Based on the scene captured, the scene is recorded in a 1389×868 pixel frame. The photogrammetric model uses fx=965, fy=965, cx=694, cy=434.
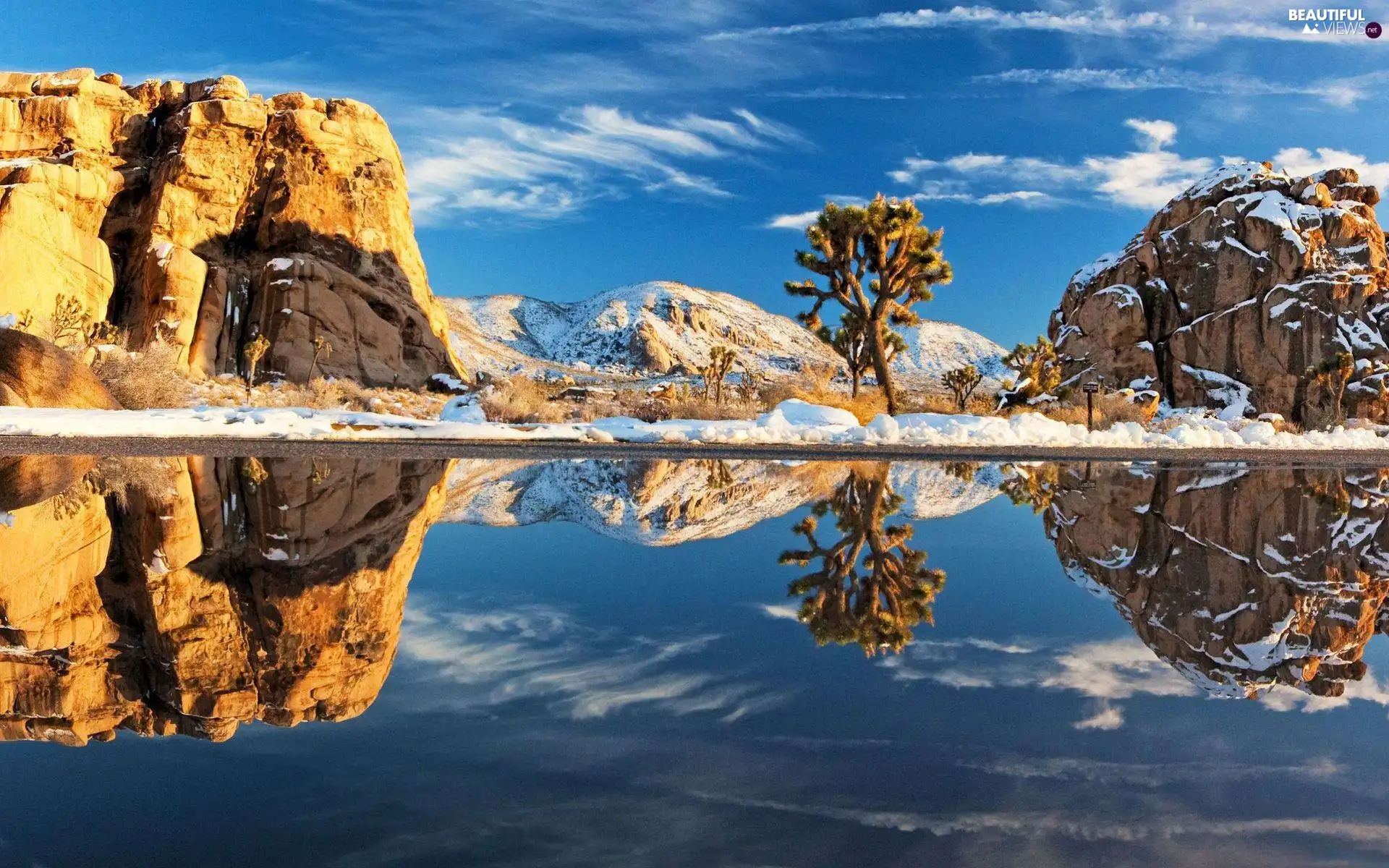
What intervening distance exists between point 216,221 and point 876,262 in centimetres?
2815

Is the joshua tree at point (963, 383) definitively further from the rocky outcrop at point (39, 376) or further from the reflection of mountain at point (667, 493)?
the rocky outcrop at point (39, 376)

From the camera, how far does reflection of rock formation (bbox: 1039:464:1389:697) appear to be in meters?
3.99

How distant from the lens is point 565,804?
2326mm

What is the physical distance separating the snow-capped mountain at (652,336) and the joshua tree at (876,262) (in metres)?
87.0

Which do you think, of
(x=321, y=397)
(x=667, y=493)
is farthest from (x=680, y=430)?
(x=321, y=397)

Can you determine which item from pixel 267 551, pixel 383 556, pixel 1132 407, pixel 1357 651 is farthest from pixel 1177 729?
pixel 1132 407

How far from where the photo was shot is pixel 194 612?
14.4 feet

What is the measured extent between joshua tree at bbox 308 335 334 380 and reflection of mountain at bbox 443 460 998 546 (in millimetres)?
25979

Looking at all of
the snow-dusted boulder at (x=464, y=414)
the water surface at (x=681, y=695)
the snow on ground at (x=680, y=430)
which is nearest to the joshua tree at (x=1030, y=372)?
the snow on ground at (x=680, y=430)

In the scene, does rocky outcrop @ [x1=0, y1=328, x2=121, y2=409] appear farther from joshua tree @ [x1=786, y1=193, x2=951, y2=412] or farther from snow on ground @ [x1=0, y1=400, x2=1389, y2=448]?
joshua tree @ [x1=786, y1=193, x2=951, y2=412]

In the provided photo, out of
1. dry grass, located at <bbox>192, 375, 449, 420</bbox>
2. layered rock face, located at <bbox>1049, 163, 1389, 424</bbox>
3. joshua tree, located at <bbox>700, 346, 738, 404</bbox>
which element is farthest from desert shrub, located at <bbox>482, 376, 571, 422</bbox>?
layered rock face, located at <bbox>1049, 163, 1389, 424</bbox>

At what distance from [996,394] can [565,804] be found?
42410 millimetres

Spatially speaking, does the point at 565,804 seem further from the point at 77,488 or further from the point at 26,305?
the point at 26,305

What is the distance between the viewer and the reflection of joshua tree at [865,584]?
425 centimetres
